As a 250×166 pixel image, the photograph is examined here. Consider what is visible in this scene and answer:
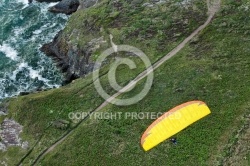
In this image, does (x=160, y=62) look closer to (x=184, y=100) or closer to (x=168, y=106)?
(x=184, y=100)

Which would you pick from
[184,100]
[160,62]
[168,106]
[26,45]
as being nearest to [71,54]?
[26,45]

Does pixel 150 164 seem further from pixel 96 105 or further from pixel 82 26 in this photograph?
pixel 82 26

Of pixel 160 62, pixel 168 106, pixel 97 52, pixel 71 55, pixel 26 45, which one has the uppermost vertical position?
pixel 26 45

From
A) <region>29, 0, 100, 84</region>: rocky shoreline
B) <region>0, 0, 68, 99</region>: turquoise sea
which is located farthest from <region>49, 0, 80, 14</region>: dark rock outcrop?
<region>29, 0, 100, 84</region>: rocky shoreline

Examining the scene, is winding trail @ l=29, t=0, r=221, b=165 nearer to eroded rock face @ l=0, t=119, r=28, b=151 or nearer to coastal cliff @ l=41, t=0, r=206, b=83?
coastal cliff @ l=41, t=0, r=206, b=83

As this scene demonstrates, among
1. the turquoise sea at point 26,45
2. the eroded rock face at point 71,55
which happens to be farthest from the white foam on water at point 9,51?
the eroded rock face at point 71,55

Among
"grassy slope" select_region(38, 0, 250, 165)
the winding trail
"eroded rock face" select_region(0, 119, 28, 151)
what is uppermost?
"eroded rock face" select_region(0, 119, 28, 151)

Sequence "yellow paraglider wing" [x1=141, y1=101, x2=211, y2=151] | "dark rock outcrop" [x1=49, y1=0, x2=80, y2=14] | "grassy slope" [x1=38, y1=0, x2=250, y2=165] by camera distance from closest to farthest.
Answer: "yellow paraglider wing" [x1=141, y1=101, x2=211, y2=151] < "grassy slope" [x1=38, y1=0, x2=250, y2=165] < "dark rock outcrop" [x1=49, y1=0, x2=80, y2=14]
